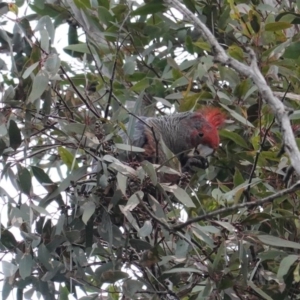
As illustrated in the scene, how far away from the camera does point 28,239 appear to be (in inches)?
84.4

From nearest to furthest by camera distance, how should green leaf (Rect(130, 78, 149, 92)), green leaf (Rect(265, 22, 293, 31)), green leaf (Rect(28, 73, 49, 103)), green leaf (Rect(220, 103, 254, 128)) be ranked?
green leaf (Rect(28, 73, 49, 103))
green leaf (Rect(265, 22, 293, 31))
green leaf (Rect(220, 103, 254, 128))
green leaf (Rect(130, 78, 149, 92))

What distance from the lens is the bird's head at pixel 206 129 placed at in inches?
126

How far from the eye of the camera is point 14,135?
2094 millimetres

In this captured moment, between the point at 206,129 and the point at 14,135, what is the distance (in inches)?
59.5

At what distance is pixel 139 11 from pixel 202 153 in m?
0.70

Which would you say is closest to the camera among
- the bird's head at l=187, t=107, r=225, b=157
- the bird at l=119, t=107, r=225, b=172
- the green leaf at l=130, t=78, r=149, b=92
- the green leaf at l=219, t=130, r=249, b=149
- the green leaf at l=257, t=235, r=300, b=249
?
the green leaf at l=257, t=235, r=300, b=249

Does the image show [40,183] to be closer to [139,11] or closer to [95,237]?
[95,237]

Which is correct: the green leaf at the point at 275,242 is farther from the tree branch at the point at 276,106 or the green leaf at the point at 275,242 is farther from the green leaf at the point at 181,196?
the tree branch at the point at 276,106

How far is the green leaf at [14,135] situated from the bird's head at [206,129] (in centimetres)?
117

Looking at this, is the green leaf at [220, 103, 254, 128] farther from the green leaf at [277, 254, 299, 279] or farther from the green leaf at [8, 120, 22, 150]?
the green leaf at [8, 120, 22, 150]

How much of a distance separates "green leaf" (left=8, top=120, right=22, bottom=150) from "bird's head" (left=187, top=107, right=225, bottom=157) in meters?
1.17

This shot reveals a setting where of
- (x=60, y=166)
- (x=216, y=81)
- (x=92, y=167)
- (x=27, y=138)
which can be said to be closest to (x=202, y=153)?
(x=216, y=81)

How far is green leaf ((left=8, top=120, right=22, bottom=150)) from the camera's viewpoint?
208cm

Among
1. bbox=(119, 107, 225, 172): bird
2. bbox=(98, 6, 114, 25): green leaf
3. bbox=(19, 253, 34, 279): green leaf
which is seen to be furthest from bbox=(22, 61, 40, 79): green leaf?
bbox=(98, 6, 114, 25): green leaf
